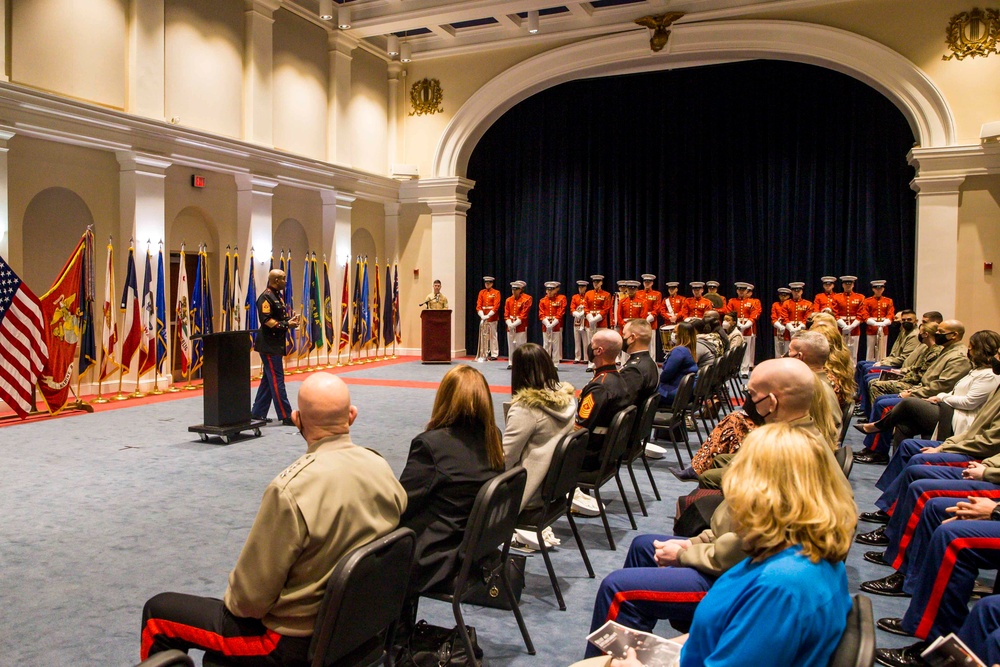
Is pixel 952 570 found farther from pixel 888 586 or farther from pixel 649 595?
pixel 649 595

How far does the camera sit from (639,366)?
4.94m

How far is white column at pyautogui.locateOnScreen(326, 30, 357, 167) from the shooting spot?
13328mm

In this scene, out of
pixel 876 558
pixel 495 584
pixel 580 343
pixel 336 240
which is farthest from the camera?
pixel 580 343

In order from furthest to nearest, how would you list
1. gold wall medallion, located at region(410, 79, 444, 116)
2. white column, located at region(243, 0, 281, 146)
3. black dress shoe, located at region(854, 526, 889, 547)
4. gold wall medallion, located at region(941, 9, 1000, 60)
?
gold wall medallion, located at region(410, 79, 444, 116) → white column, located at region(243, 0, 281, 146) → gold wall medallion, located at region(941, 9, 1000, 60) → black dress shoe, located at region(854, 526, 889, 547)

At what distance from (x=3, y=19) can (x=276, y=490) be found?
874 centimetres

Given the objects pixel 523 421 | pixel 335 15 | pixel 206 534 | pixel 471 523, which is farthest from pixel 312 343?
pixel 471 523

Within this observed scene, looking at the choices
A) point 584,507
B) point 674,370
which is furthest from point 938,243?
point 584,507

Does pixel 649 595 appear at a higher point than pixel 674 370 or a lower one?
lower

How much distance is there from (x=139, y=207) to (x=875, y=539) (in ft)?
29.1

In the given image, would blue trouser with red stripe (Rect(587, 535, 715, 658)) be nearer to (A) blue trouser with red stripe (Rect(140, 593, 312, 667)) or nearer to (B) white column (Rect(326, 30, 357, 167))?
(A) blue trouser with red stripe (Rect(140, 593, 312, 667))

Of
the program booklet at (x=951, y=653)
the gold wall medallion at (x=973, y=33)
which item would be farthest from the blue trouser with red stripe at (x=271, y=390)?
the gold wall medallion at (x=973, y=33)

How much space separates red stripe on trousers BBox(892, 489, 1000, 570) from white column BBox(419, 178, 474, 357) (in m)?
11.8

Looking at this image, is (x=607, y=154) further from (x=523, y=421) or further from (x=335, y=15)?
(x=523, y=421)

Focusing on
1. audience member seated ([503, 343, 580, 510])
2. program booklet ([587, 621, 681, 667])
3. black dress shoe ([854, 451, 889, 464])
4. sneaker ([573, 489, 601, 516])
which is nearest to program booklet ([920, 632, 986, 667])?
program booklet ([587, 621, 681, 667])
